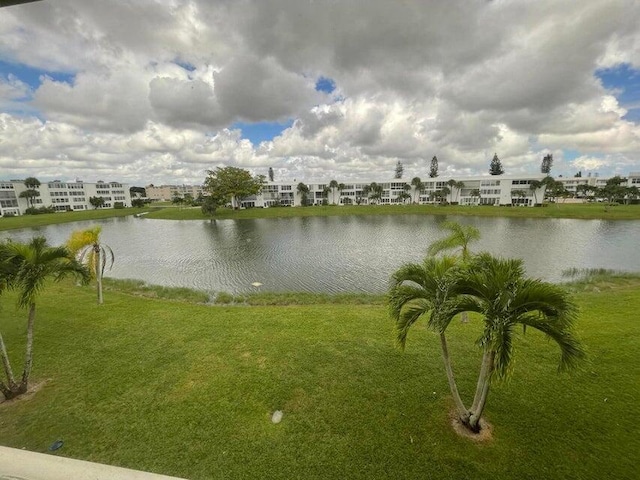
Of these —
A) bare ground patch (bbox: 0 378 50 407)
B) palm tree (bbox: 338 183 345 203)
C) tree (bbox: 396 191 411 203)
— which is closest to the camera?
bare ground patch (bbox: 0 378 50 407)

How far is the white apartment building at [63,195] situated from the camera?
84.7 meters

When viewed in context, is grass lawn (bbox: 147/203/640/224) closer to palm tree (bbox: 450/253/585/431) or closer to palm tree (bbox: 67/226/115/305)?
palm tree (bbox: 67/226/115/305)

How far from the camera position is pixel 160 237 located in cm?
4188

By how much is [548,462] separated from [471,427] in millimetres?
1180

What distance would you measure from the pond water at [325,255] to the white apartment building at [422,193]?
119 feet

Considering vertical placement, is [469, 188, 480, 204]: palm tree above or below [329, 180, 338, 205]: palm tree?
below

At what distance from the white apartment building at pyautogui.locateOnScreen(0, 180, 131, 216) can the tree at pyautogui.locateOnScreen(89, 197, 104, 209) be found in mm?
2927

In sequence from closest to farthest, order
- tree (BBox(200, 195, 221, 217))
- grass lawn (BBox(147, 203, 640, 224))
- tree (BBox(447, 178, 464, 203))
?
grass lawn (BBox(147, 203, 640, 224)) → tree (BBox(200, 195, 221, 217)) → tree (BBox(447, 178, 464, 203))

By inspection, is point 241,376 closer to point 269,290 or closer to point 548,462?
point 548,462

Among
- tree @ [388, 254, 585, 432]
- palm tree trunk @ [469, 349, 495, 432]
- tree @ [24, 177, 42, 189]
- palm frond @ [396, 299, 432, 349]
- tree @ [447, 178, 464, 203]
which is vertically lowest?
palm tree trunk @ [469, 349, 495, 432]

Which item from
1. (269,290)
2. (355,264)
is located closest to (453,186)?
(355,264)

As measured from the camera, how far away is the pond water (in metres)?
20.5

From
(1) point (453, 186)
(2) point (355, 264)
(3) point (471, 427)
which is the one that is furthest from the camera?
(1) point (453, 186)

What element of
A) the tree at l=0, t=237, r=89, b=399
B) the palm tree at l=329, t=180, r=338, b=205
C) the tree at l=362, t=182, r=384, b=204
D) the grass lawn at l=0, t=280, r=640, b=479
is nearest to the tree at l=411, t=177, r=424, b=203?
the tree at l=362, t=182, r=384, b=204
